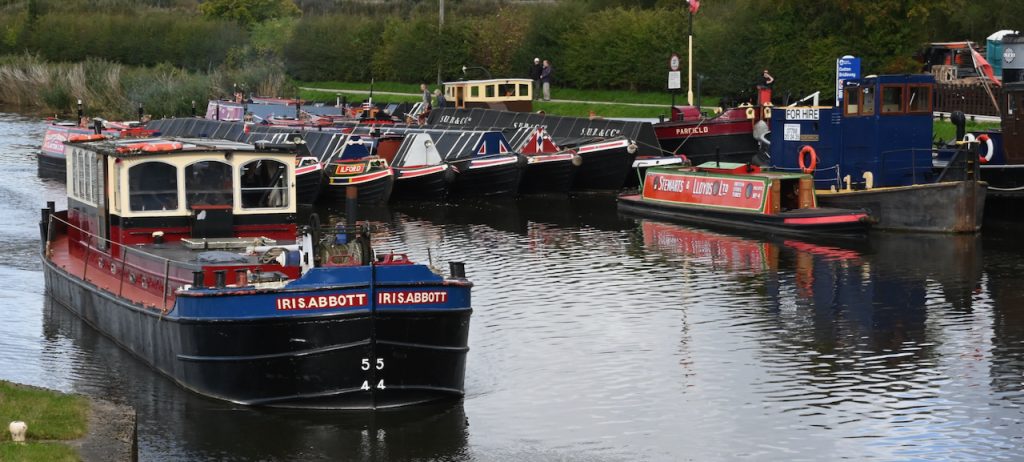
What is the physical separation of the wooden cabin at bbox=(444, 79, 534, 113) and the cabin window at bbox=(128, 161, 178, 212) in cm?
3935

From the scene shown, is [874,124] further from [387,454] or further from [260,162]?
[387,454]

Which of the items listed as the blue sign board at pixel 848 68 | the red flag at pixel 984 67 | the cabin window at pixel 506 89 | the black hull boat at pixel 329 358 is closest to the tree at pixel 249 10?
the cabin window at pixel 506 89

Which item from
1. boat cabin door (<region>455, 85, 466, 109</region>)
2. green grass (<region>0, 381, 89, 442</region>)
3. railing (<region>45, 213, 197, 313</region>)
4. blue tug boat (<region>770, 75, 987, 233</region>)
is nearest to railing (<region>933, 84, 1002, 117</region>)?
blue tug boat (<region>770, 75, 987, 233</region>)

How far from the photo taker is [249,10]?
4353 inches

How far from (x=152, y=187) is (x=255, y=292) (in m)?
5.57

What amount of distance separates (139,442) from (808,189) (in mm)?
26008

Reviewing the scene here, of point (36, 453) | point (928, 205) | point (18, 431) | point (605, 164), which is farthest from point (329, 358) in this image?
point (605, 164)

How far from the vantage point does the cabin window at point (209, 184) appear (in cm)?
2610

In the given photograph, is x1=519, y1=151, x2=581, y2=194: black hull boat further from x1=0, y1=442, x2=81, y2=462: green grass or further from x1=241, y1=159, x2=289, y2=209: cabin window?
x1=0, y1=442, x2=81, y2=462: green grass

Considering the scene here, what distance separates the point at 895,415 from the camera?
74.8 ft

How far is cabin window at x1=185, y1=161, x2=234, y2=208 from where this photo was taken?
26.1 metres

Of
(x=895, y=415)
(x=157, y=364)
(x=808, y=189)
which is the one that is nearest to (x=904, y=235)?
(x=808, y=189)

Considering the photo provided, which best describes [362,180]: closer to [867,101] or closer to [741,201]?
[741,201]

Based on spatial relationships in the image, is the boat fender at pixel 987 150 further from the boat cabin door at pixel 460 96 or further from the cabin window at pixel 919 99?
the boat cabin door at pixel 460 96
